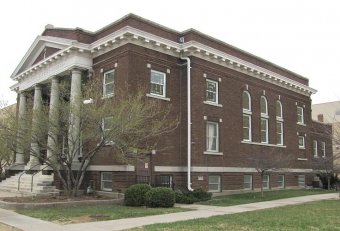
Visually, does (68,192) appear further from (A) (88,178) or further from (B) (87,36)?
(B) (87,36)

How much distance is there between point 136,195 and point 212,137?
9.23 metres

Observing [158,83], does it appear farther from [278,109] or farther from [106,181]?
[278,109]

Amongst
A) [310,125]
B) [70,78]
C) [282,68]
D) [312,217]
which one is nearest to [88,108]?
[70,78]

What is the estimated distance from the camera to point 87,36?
26.0 meters

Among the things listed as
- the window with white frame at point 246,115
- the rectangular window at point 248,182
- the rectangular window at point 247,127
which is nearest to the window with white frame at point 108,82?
the window with white frame at point 246,115

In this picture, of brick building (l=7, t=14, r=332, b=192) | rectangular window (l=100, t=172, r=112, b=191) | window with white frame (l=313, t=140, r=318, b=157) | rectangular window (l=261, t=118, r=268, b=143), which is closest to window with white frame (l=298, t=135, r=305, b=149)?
window with white frame (l=313, t=140, r=318, b=157)

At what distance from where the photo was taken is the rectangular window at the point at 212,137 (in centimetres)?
2679

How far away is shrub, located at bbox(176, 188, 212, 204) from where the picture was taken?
21.2 metres

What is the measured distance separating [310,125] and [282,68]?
7.52m

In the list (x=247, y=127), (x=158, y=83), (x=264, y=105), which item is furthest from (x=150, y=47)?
(x=264, y=105)

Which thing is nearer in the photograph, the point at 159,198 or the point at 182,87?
the point at 159,198

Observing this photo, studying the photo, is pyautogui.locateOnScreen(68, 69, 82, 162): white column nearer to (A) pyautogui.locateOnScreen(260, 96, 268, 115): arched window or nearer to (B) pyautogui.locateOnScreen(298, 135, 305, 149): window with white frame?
(A) pyautogui.locateOnScreen(260, 96, 268, 115): arched window

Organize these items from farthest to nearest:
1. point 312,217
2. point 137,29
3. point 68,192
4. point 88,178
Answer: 1. point 88,178
2. point 137,29
3. point 68,192
4. point 312,217

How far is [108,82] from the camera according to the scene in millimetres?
24781
